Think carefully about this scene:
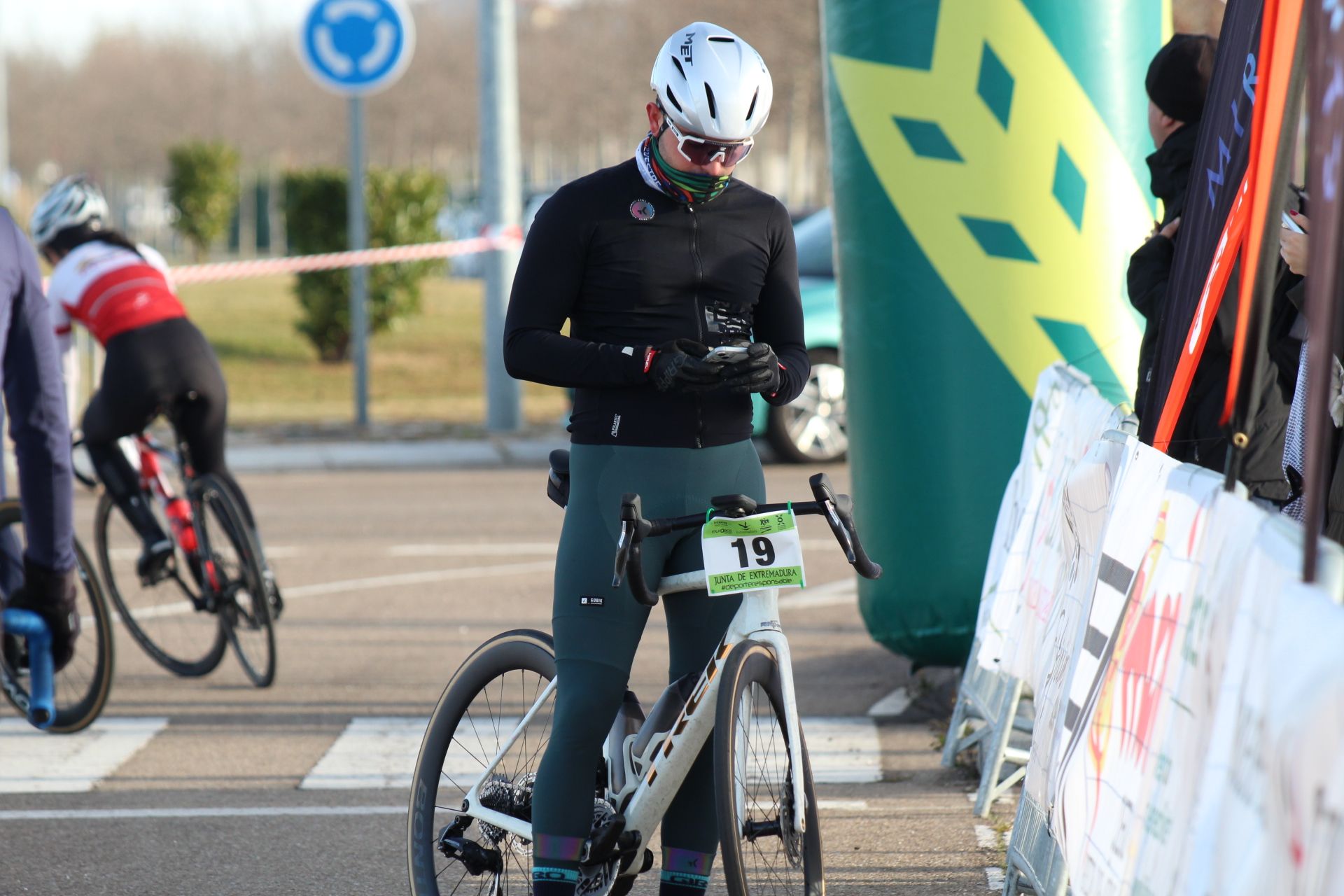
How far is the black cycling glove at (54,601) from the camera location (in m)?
5.49

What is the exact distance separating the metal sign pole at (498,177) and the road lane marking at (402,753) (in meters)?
8.40

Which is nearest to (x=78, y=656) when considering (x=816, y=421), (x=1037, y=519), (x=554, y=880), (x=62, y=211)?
(x=62, y=211)

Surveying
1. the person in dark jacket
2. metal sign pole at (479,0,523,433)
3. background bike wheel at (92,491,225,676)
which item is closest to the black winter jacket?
the person in dark jacket

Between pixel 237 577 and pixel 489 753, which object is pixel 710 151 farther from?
pixel 237 577

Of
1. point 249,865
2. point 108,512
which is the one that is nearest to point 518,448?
point 108,512

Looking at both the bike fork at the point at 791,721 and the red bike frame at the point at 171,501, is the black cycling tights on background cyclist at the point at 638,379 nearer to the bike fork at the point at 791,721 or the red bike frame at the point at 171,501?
the bike fork at the point at 791,721

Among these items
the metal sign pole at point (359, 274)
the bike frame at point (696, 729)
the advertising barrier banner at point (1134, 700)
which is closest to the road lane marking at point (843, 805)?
the bike frame at point (696, 729)

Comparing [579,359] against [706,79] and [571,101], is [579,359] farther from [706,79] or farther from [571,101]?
[571,101]

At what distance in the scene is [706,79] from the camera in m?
3.40

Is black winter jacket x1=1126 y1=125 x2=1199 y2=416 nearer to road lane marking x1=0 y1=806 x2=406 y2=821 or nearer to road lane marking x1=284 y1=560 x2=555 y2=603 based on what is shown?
road lane marking x1=0 y1=806 x2=406 y2=821

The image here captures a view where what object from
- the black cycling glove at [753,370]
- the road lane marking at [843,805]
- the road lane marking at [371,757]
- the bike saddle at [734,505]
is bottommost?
the road lane marking at [371,757]

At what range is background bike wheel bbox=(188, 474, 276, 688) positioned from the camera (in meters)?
6.47

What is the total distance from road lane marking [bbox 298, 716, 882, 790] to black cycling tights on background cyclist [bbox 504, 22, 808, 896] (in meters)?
1.68

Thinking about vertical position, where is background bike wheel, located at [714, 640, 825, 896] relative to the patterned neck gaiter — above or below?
Result: below
